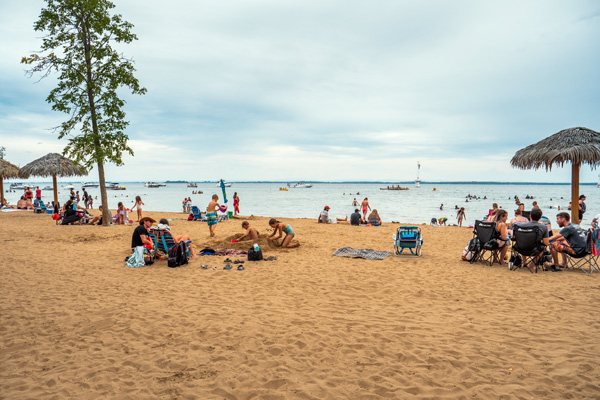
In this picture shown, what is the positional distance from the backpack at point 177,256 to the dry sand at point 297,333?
0.23 meters

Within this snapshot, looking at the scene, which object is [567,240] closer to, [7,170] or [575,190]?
[575,190]

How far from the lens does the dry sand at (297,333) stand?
316cm

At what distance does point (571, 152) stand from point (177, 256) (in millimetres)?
12369

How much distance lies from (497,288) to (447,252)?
377 cm

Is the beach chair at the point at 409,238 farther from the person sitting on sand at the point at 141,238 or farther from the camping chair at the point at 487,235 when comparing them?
the person sitting on sand at the point at 141,238

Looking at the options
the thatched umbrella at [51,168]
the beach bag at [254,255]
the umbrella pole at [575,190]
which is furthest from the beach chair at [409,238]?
the thatched umbrella at [51,168]

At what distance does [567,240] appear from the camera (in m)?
7.39

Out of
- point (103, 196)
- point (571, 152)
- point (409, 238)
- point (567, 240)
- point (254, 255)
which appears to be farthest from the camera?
point (103, 196)

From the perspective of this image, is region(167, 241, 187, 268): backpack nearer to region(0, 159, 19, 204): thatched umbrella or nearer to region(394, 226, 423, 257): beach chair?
region(394, 226, 423, 257): beach chair

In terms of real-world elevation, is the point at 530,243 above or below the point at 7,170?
below

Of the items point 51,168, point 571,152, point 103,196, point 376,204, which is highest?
point 51,168

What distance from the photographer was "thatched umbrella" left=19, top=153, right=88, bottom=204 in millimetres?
23188

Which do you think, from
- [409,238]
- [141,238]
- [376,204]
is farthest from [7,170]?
[376,204]

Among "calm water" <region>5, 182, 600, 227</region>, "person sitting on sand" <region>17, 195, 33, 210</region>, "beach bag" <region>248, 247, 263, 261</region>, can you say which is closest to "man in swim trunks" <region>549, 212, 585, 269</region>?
"beach bag" <region>248, 247, 263, 261</region>
